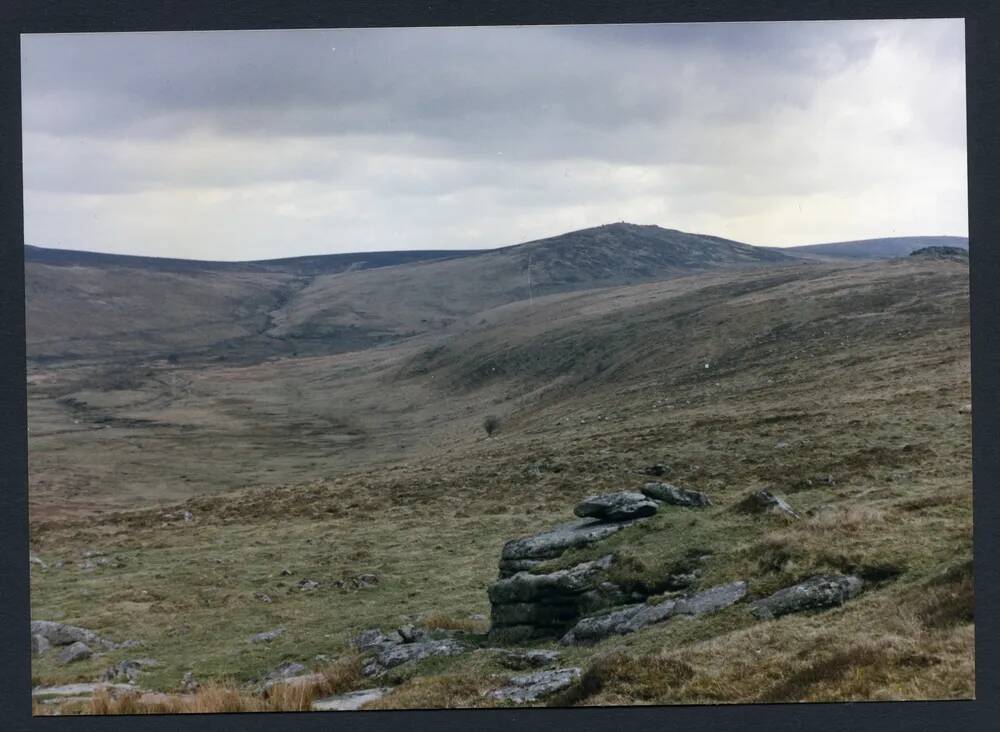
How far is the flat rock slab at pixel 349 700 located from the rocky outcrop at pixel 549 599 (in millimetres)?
3088

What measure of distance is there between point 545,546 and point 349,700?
5810mm

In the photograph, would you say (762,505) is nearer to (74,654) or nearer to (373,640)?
(373,640)

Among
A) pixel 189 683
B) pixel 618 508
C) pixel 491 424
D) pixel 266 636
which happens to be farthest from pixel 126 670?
pixel 491 424

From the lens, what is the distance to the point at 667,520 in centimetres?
2041

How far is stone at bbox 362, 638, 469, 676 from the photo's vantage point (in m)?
17.3

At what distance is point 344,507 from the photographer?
136ft

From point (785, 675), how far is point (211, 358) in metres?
109

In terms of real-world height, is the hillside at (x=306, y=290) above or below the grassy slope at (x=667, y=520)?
above

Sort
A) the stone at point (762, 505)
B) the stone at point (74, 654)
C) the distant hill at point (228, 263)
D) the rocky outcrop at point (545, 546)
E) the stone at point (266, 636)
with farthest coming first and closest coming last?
1. the distant hill at point (228, 263)
2. the stone at point (266, 636)
3. the stone at point (74, 654)
4. the stone at point (762, 505)
5. the rocky outcrop at point (545, 546)

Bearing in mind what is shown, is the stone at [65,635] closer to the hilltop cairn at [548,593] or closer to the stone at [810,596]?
the hilltop cairn at [548,593]

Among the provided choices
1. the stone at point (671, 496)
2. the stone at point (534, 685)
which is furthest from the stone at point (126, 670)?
the stone at point (671, 496)

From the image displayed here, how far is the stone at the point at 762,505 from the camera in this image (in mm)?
21328

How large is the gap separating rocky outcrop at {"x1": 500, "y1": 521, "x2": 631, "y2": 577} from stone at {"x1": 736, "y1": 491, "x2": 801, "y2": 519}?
3.10 metres

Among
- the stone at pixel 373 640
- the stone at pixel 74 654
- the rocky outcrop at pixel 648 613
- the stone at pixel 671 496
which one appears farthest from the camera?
the stone at pixel 74 654
